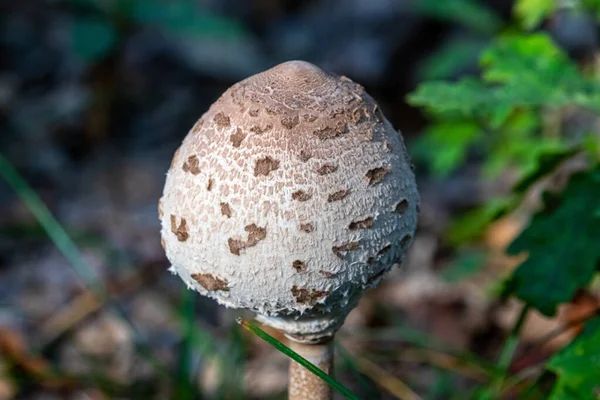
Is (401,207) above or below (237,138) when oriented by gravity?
below

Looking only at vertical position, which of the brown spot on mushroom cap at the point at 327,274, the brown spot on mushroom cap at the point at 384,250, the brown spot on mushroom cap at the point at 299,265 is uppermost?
the brown spot on mushroom cap at the point at 299,265

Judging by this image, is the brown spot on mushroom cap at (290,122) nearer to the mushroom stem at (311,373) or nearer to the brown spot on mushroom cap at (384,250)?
the brown spot on mushroom cap at (384,250)

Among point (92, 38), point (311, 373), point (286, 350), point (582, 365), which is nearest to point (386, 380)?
point (311, 373)

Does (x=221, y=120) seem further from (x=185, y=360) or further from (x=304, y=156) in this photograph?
(x=185, y=360)

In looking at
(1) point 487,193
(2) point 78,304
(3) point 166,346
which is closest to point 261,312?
(3) point 166,346

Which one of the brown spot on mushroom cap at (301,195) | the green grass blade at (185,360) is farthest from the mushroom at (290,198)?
the green grass blade at (185,360)

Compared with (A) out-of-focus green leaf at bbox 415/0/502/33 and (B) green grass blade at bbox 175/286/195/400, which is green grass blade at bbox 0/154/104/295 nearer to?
(B) green grass blade at bbox 175/286/195/400
